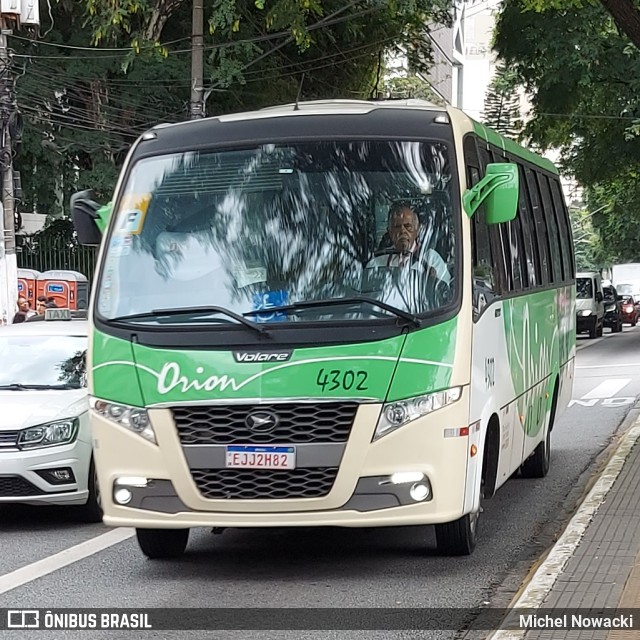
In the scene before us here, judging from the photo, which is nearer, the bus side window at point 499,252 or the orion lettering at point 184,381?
the orion lettering at point 184,381

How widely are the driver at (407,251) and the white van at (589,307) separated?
112ft

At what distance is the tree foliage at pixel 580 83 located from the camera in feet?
101

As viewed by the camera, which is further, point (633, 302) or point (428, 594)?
point (633, 302)

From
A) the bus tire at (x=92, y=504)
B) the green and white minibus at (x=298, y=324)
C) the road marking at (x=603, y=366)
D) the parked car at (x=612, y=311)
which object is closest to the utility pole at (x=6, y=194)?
the road marking at (x=603, y=366)

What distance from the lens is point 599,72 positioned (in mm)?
32344

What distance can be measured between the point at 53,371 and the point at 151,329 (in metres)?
3.58

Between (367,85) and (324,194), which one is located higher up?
(367,85)

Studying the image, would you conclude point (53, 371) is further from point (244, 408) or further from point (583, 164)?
point (583, 164)

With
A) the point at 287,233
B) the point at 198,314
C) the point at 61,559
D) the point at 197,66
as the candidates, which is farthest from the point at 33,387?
the point at 197,66

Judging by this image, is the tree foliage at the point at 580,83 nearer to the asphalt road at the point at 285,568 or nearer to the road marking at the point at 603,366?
the road marking at the point at 603,366

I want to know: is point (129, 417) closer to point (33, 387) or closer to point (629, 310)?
point (33, 387)

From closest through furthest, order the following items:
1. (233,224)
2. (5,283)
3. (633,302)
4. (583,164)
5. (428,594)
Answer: (428,594)
(233,224)
(5,283)
(583,164)
(633,302)

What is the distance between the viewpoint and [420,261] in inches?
311

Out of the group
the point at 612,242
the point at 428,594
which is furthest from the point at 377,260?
the point at 612,242
